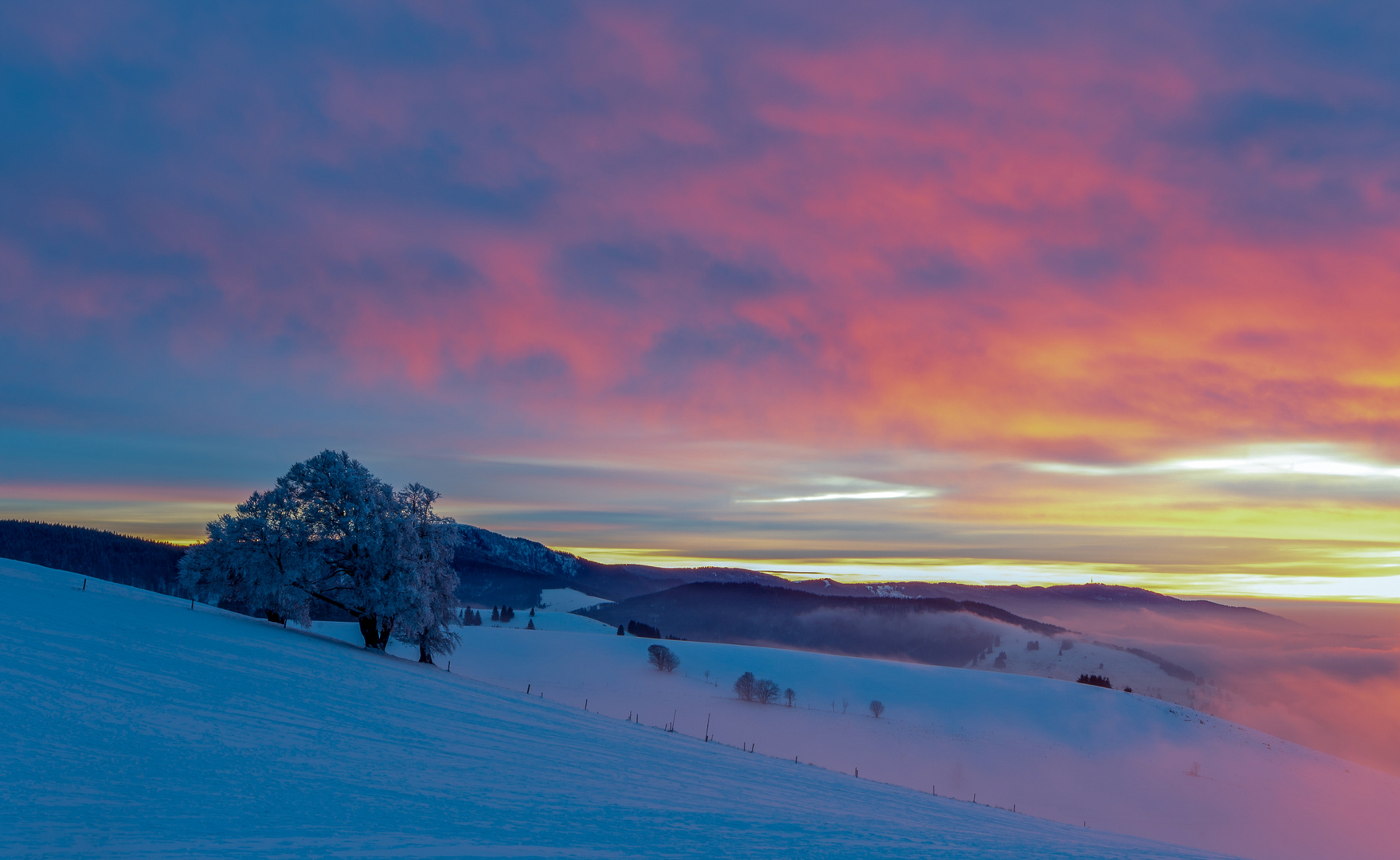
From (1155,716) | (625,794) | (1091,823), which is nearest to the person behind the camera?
Result: (625,794)

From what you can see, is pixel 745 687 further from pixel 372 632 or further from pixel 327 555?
pixel 327 555

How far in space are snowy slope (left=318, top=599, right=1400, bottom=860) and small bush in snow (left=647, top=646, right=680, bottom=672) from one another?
1.66 metres

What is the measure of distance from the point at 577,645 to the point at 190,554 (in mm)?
88479

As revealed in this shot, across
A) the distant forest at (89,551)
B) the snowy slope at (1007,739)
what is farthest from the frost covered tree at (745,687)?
the distant forest at (89,551)

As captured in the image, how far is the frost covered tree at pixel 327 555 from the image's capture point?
4516 centimetres

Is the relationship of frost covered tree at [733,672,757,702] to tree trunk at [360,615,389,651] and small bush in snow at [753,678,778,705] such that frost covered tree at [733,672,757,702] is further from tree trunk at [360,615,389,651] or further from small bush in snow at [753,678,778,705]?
tree trunk at [360,615,389,651]

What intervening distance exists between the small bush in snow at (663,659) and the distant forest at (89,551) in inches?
3502

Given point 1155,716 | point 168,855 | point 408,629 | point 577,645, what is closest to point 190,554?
point 408,629

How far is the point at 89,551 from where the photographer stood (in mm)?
159375

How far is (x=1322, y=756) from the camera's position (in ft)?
320

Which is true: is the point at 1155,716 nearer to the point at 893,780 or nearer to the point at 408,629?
the point at 893,780

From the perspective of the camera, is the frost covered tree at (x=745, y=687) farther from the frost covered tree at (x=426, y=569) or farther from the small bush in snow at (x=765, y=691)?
the frost covered tree at (x=426, y=569)

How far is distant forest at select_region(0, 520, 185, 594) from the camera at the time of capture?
489 feet

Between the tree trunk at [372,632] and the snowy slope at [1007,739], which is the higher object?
the tree trunk at [372,632]
